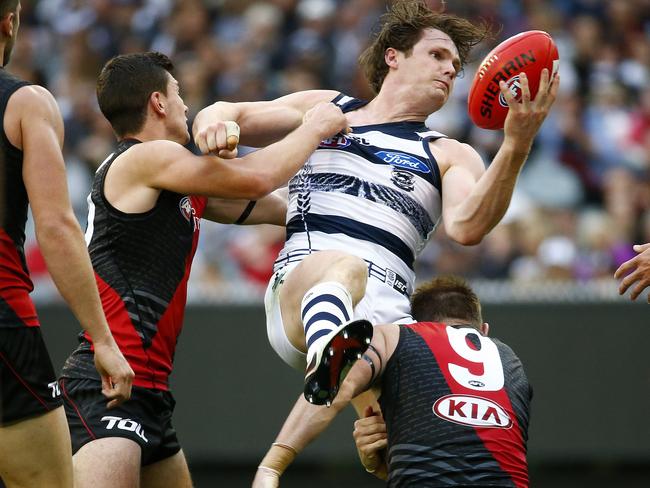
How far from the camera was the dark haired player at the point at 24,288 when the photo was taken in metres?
4.30

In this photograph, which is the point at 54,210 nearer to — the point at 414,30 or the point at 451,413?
the point at 451,413

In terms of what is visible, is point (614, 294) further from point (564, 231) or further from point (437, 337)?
point (437, 337)

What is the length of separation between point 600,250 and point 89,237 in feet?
19.0

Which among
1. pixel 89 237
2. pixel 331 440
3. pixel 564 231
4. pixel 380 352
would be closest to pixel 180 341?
pixel 331 440

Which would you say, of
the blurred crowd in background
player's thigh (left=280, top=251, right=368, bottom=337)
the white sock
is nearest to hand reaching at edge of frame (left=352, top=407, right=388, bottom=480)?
player's thigh (left=280, top=251, right=368, bottom=337)

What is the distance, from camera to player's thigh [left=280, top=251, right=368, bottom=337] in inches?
196

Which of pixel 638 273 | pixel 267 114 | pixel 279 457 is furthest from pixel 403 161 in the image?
pixel 279 457

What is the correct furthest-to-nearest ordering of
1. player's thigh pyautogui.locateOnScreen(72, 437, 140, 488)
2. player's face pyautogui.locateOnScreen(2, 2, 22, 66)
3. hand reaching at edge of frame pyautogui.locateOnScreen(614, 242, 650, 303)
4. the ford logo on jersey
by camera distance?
the ford logo on jersey, hand reaching at edge of frame pyautogui.locateOnScreen(614, 242, 650, 303), player's thigh pyautogui.locateOnScreen(72, 437, 140, 488), player's face pyautogui.locateOnScreen(2, 2, 22, 66)

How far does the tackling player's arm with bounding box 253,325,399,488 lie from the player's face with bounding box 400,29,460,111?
4.98 ft

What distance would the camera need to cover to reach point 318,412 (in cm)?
523

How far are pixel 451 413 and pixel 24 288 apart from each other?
1801 millimetres

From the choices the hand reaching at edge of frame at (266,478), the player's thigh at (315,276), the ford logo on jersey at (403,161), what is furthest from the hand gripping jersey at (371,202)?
the hand reaching at edge of frame at (266,478)

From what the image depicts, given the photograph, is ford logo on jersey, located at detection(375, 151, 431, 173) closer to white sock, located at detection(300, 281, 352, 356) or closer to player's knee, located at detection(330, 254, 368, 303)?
player's knee, located at detection(330, 254, 368, 303)

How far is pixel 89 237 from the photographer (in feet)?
17.3
